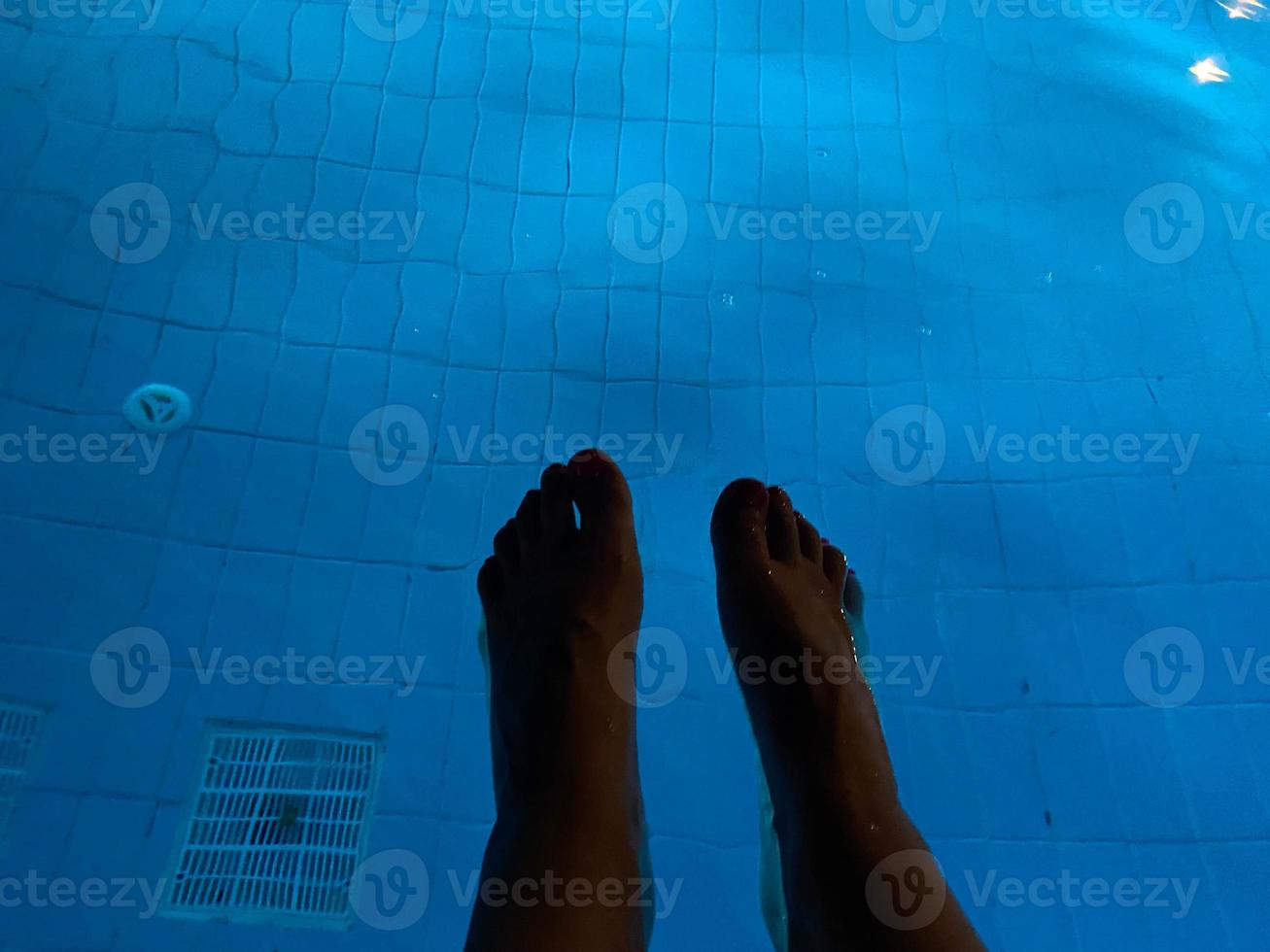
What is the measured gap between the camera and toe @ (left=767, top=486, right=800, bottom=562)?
1.51 metres

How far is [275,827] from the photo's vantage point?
150 centimetres

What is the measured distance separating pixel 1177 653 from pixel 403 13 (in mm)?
2449

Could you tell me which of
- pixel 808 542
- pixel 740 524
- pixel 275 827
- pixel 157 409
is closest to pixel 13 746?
pixel 275 827

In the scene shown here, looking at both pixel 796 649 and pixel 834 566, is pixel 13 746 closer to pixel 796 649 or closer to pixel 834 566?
pixel 796 649

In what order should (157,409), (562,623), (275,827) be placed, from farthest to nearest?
(157,409)
(275,827)
(562,623)

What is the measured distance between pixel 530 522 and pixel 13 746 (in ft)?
3.17

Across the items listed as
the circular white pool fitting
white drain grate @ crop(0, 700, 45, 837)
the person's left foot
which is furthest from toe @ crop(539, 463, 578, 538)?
white drain grate @ crop(0, 700, 45, 837)

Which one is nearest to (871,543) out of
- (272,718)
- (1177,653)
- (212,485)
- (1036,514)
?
(1036,514)

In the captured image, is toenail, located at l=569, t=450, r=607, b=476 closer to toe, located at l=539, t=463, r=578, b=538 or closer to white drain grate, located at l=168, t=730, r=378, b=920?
toe, located at l=539, t=463, r=578, b=538

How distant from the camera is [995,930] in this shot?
1.51 m

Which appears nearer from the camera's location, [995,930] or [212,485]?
[995,930]

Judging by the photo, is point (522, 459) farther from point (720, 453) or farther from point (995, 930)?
point (995, 930)

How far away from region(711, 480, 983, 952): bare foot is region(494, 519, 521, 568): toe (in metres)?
0.35

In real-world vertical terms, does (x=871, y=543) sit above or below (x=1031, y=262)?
below
